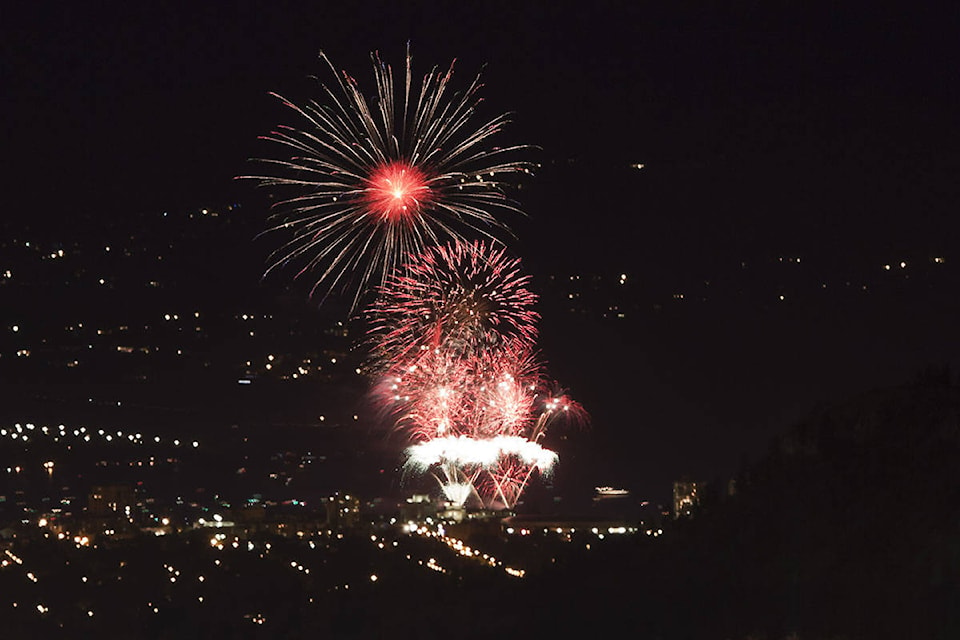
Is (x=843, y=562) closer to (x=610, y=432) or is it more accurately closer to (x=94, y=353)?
(x=610, y=432)

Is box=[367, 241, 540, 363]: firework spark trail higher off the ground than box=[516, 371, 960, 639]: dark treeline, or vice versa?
box=[367, 241, 540, 363]: firework spark trail

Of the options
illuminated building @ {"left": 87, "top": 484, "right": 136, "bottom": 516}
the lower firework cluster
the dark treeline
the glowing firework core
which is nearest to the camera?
the dark treeline

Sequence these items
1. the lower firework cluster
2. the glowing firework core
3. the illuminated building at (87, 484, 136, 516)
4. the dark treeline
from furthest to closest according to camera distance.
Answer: the illuminated building at (87, 484, 136, 516), the lower firework cluster, the glowing firework core, the dark treeline

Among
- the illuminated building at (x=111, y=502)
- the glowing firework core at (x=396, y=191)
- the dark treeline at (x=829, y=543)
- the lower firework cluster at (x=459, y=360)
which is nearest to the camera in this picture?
the dark treeline at (x=829, y=543)

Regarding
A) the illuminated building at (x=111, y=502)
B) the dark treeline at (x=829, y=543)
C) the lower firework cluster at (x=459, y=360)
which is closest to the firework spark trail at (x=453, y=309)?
the lower firework cluster at (x=459, y=360)

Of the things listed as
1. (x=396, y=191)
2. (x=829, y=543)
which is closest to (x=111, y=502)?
(x=396, y=191)

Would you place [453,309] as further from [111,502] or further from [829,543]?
[111,502]

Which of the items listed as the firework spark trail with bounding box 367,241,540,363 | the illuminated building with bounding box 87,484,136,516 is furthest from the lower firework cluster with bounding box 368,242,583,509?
the illuminated building with bounding box 87,484,136,516

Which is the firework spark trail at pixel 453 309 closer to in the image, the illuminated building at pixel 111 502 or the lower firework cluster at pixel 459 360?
the lower firework cluster at pixel 459 360

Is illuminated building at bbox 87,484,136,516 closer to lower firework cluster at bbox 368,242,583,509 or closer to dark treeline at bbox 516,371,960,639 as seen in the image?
lower firework cluster at bbox 368,242,583,509
